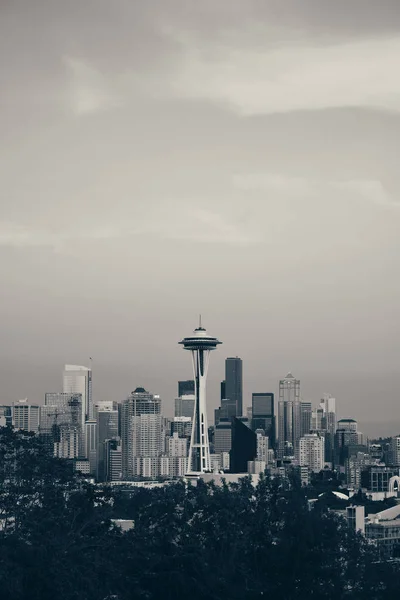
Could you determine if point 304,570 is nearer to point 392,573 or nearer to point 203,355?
point 392,573

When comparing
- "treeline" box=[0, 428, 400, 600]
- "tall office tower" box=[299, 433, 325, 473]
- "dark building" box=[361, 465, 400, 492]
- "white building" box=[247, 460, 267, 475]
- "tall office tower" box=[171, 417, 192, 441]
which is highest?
"tall office tower" box=[171, 417, 192, 441]

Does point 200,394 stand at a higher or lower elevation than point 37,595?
higher

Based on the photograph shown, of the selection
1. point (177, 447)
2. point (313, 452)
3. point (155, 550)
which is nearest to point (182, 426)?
point (177, 447)

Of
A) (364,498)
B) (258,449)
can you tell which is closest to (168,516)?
(364,498)

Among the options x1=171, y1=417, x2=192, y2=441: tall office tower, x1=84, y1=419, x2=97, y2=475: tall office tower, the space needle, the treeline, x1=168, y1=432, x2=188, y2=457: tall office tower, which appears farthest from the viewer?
x1=171, y1=417, x2=192, y2=441: tall office tower

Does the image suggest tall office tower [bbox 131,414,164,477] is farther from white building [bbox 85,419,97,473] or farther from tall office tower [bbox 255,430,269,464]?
tall office tower [bbox 255,430,269,464]

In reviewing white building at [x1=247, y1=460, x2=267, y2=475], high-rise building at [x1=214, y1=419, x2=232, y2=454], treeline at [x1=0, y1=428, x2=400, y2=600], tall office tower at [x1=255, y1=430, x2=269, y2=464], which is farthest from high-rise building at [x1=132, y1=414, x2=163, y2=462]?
treeline at [x1=0, y1=428, x2=400, y2=600]

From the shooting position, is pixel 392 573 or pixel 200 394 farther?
pixel 200 394
